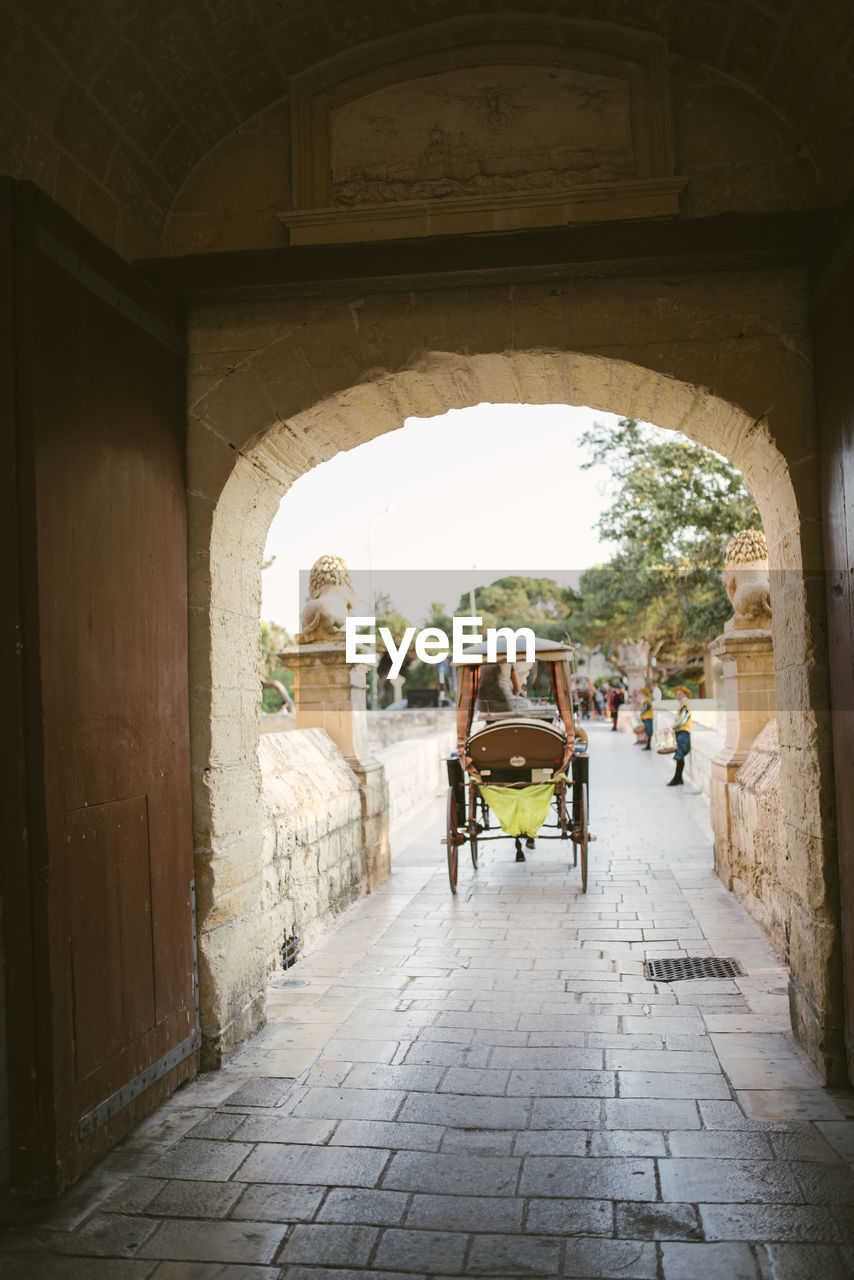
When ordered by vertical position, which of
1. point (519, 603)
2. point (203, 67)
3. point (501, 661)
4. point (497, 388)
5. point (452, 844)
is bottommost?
point (452, 844)

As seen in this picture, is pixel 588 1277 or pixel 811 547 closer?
pixel 588 1277

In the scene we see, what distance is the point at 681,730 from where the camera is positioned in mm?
14211

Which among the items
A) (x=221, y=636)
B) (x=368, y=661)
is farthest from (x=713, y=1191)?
(x=368, y=661)

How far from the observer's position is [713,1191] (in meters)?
2.91

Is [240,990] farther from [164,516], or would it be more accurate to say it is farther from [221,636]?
[164,516]

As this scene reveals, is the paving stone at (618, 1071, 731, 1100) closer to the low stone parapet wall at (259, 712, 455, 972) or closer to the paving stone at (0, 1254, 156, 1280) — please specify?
the paving stone at (0, 1254, 156, 1280)

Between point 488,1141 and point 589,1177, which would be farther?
point 488,1141

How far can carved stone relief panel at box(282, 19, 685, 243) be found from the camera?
4.07 m

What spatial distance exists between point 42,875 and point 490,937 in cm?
378

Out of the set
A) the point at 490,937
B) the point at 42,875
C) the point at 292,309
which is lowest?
the point at 490,937

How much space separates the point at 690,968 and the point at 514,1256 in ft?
9.75

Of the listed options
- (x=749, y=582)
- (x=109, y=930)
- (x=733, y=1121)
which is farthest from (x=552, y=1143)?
(x=749, y=582)

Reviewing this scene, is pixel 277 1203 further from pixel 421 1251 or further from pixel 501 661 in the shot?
pixel 501 661

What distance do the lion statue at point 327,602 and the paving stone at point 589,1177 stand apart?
17.4 feet
